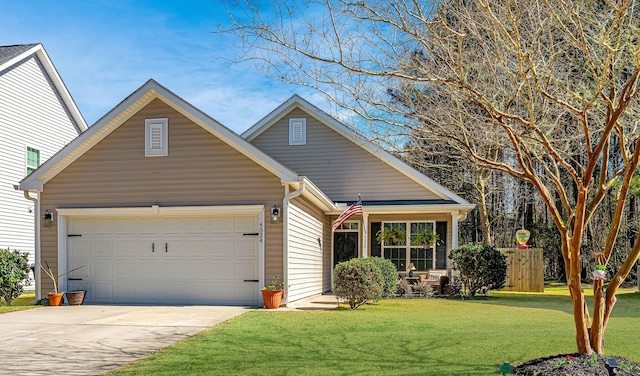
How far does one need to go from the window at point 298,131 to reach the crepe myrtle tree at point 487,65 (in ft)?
37.7

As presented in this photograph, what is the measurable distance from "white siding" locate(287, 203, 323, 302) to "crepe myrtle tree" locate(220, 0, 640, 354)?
618 centimetres

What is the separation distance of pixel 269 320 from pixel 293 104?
389 inches

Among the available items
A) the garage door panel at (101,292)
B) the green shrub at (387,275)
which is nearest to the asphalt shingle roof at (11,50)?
the garage door panel at (101,292)

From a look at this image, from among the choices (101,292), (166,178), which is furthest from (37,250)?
(166,178)

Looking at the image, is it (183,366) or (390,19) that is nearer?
(390,19)

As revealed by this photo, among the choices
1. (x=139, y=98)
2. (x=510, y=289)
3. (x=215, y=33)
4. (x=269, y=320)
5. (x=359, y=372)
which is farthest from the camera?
(x=510, y=289)

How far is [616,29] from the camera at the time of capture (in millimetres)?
5824

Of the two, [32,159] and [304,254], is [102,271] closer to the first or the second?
[304,254]

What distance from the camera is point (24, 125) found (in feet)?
63.3

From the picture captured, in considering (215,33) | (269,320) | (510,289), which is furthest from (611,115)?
(510,289)

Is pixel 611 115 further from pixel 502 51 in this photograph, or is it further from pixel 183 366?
pixel 183 366

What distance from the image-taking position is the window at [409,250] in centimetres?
1802

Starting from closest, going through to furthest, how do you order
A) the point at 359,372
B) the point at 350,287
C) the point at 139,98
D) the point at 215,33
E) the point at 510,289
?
the point at 359,372
the point at 215,33
the point at 350,287
the point at 139,98
the point at 510,289

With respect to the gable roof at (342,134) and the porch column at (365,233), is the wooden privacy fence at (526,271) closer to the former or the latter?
the gable roof at (342,134)
